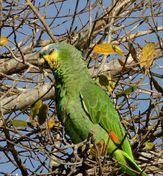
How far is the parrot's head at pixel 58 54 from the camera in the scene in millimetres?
4570

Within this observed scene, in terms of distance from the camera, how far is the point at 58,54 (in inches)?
183

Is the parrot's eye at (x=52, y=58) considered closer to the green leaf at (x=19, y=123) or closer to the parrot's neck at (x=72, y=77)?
the parrot's neck at (x=72, y=77)

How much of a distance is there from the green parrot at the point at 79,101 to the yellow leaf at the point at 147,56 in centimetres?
99

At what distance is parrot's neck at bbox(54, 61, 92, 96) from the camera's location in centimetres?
462

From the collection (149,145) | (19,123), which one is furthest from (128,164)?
(19,123)

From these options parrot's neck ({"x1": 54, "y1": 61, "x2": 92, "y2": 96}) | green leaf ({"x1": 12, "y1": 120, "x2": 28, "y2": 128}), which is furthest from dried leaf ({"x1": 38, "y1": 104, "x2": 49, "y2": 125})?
parrot's neck ({"x1": 54, "y1": 61, "x2": 92, "y2": 96})

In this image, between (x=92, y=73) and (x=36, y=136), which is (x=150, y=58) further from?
(x=92, y=73)

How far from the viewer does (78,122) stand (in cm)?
452

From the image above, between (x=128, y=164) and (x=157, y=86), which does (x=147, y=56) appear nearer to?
(x=157, y=86)

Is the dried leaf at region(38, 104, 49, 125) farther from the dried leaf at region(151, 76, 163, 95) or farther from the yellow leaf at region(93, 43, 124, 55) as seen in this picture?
the dried leaf at region(151, 76, 163, 95)

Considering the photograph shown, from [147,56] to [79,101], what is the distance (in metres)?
1.11

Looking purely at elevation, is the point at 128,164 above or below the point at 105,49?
below

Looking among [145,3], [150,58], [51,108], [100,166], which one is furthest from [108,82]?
[145,3]

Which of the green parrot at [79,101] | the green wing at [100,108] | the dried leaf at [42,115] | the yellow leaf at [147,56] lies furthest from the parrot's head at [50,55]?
the yellow leaf at [147,56]
